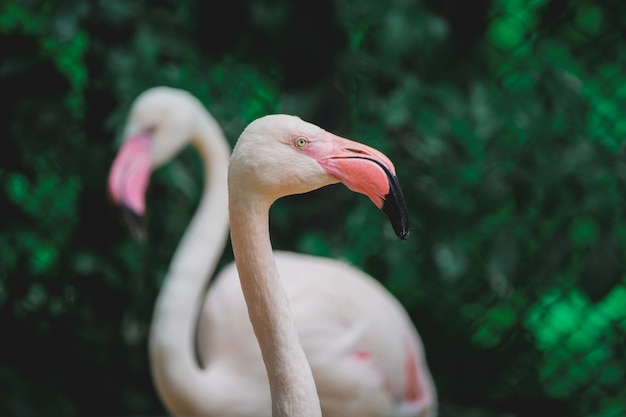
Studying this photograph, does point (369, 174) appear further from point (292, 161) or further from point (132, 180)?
point (132, 180)

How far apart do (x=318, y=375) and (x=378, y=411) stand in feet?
0.71

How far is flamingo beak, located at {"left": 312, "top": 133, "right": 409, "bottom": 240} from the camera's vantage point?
50.9 inches

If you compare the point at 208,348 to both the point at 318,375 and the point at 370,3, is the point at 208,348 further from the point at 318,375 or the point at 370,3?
the point at 370,3

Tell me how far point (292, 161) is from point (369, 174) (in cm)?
11

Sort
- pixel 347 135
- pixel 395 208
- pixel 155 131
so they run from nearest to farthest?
pixel 395 208 < pixel 155 131 < pixel 347 135

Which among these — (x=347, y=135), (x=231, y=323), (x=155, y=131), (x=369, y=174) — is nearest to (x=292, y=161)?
(x=369, y=174)

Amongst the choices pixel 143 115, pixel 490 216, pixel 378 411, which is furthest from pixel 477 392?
pixel 143 115

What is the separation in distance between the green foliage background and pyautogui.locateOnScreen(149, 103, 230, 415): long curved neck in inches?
10.6

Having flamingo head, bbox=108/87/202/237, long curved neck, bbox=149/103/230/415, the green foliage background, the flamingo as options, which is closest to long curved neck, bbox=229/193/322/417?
the flamingo

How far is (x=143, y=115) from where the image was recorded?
2504 millimetres

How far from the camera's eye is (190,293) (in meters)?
2.40

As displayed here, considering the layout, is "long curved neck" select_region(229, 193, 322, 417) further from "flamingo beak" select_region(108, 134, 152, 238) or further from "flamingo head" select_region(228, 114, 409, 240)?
"flamingo beak" select_region(108, 134, 152, 238)

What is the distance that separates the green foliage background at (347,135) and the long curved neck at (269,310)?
148 cm

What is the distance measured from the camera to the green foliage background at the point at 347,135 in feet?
9.31
